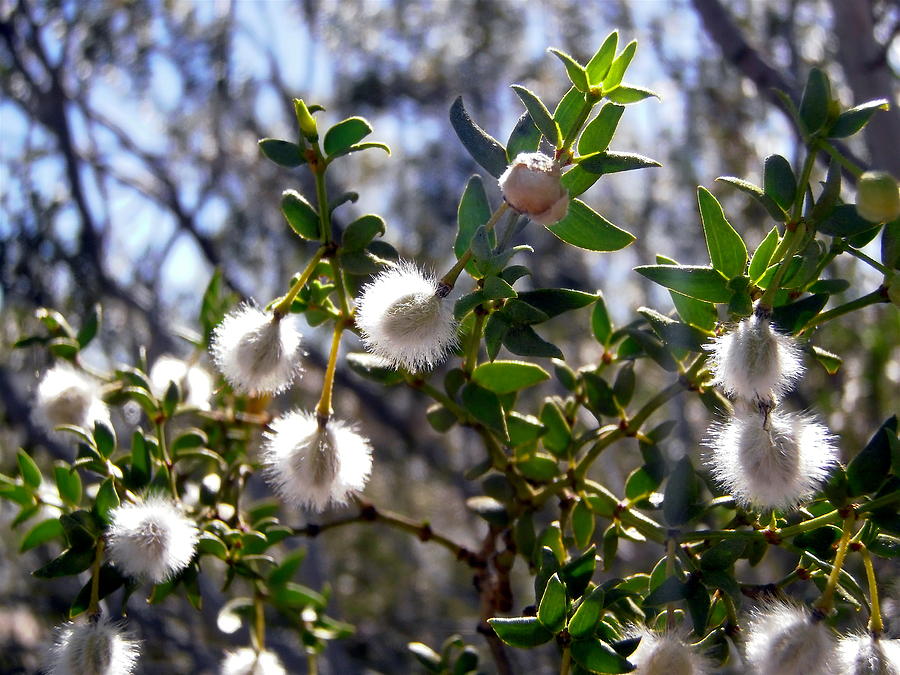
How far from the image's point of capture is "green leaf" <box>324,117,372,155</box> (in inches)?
26.5

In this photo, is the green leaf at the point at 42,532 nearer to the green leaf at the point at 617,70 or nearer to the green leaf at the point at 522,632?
the green leaf at the point at 522,632

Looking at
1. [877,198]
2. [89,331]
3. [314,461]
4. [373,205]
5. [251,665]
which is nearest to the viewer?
[877,198]

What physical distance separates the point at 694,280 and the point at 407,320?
0.69 ft

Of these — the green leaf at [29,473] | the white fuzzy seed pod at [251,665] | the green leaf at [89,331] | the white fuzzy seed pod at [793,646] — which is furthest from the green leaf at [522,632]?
the green leaf at [89,331]

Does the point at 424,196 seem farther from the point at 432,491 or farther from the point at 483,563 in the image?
the point at 483,563

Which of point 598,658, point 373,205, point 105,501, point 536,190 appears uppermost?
point 373,205

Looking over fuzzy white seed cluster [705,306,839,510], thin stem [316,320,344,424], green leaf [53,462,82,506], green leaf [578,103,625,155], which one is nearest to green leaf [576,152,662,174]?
green leaf [578,103,625,155]

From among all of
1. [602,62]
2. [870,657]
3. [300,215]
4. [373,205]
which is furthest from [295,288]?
[373,205]

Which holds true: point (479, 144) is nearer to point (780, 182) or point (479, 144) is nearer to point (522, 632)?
point (780, 182)

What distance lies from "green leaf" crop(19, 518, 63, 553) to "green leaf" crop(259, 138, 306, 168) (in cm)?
40

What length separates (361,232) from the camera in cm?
69

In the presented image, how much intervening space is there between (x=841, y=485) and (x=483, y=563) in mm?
359

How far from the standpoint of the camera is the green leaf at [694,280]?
0.61 meters

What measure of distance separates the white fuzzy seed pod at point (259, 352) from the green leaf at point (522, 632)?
27 cm
